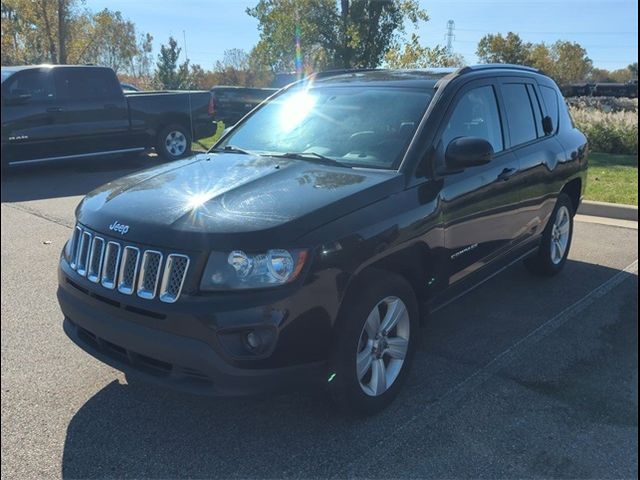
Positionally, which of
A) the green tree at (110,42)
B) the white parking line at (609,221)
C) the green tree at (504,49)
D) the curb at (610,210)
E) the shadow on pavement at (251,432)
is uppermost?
the green tree at (504,49)

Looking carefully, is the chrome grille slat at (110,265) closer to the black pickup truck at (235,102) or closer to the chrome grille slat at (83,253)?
the chrome grille slat at (83,253)

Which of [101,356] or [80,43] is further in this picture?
[80,43]

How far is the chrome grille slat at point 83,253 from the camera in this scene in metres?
3.11

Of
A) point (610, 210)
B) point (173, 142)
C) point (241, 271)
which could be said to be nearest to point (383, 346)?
point (241, 271)

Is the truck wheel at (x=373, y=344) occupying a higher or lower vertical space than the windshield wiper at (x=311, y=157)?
lower

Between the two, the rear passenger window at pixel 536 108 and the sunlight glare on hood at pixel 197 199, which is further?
the rear passenger window at pixel 536 108

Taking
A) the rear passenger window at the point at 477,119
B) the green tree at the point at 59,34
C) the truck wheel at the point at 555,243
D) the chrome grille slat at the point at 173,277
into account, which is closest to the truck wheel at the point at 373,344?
the chrome grille slat at the point at 173,277

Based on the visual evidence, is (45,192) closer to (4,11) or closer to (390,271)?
(4,11)

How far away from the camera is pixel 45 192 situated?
950cm

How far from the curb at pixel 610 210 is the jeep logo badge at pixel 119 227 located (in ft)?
23.2

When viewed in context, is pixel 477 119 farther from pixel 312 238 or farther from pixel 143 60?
pixel 143 60

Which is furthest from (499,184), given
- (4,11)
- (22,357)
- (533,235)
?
(4,11)

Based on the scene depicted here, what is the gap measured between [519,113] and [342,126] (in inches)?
67.1

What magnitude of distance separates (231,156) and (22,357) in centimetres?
188
